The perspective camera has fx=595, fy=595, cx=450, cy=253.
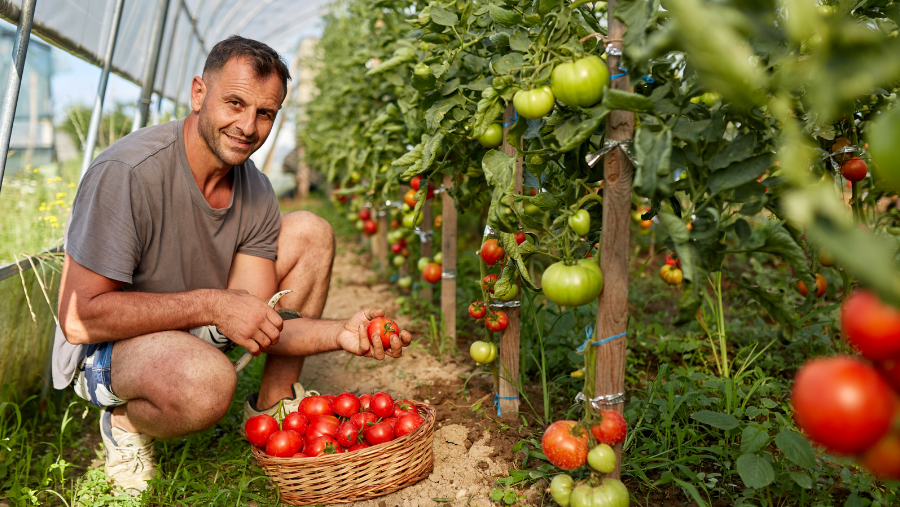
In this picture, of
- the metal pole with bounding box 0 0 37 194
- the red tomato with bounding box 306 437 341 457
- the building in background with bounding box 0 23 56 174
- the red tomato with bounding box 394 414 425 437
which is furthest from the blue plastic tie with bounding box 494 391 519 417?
the building in background with bounding box 0 23 56 174

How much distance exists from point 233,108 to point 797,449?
5.95 ft

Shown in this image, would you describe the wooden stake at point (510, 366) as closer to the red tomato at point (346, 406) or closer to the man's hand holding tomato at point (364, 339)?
the man's hand holding tomato at point (364, 339)

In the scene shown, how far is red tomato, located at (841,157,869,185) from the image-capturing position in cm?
167

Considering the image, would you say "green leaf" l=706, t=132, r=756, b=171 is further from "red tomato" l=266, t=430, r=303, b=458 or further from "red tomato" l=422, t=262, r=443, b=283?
"red tomato" l=422, t=262, r=443, b=283

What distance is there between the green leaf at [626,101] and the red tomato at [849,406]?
0.57 metres

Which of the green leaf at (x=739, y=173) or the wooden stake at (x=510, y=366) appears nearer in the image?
the green leaf at (x=739, y=173)

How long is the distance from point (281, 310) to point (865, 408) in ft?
5.80

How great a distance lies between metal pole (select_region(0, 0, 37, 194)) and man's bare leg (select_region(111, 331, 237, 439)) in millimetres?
774

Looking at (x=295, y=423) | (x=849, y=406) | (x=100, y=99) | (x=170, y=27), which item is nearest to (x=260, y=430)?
(x=295, y=423)

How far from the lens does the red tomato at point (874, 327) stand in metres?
0.60

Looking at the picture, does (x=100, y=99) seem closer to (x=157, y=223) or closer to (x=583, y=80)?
(x=157, y=223)

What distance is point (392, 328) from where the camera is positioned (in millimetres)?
1716

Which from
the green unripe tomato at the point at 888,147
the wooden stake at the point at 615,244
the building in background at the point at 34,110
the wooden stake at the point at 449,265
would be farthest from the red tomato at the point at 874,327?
the building in background at the point at 34,110

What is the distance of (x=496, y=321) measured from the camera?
187 centimetres
